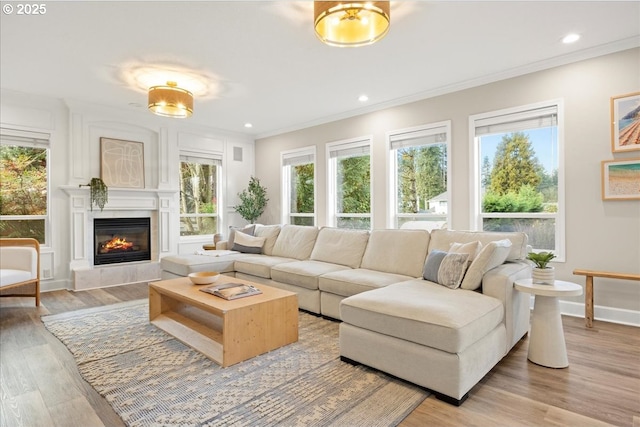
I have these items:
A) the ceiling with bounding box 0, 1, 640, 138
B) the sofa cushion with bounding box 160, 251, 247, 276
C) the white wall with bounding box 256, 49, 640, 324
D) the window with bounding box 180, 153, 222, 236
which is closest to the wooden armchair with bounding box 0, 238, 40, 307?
the sofa cushion with bounding box 160, 251, 247, 276

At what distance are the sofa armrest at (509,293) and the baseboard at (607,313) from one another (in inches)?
46.0

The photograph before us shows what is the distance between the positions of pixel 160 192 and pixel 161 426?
4733mm

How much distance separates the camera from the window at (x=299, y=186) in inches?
248

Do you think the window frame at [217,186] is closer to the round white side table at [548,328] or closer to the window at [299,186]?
the window at [299,186]

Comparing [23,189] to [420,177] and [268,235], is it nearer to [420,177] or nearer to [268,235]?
[268,235]

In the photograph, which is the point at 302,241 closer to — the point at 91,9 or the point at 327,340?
the point at 327,340

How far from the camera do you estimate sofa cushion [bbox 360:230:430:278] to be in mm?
3316

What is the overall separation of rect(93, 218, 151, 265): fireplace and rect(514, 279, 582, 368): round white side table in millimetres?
5474

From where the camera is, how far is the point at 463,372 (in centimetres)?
190

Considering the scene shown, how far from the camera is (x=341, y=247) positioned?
159 inches

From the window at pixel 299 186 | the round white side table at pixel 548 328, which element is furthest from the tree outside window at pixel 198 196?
the round white side table at pixel 548 328

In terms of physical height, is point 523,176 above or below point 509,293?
above

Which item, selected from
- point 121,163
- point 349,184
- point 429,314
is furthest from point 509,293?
point 121,163

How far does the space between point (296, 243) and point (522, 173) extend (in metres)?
2.87
